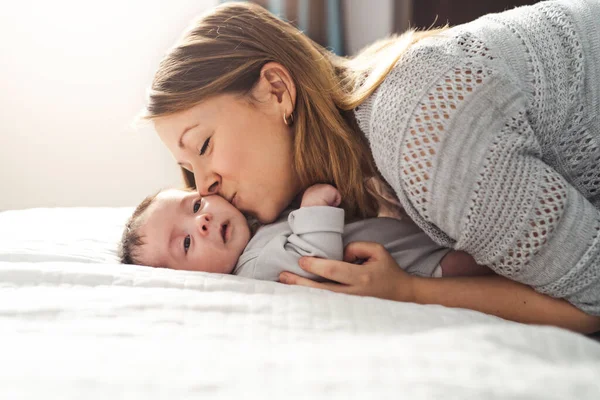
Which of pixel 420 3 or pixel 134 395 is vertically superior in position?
pixel 420 3

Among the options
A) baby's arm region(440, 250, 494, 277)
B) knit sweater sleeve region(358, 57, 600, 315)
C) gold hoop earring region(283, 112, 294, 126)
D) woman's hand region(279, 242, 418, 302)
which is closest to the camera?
knit sweater sleeve region(358, 57, 600, 315)

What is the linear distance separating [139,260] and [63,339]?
0.48 meters

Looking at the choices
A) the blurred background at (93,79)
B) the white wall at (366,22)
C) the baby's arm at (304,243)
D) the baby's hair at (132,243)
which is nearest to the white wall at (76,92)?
the blurred background at (93,79)

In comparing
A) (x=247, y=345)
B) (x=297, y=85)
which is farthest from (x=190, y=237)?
(x=247, y=345)

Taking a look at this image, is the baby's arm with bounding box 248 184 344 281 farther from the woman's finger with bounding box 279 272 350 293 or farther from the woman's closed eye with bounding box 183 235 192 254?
the woman's closed eye with bounding box 183 235 192 254

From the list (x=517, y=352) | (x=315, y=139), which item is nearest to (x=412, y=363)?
(x=517, y=352)

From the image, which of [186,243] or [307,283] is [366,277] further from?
[186,243]

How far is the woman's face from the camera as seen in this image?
1.19 metres

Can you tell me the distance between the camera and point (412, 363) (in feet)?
2.18

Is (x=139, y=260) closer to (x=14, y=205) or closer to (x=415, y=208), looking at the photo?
(x=415, y=208)

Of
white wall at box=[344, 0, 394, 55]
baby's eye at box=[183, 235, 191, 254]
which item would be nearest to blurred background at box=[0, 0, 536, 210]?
white wall at box=[344, 0, 394, 55]

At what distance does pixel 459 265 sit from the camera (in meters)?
1.14

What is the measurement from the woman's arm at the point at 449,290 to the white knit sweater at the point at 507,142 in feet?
0.13

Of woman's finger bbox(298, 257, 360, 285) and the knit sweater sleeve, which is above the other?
the knit sweater sleeve
